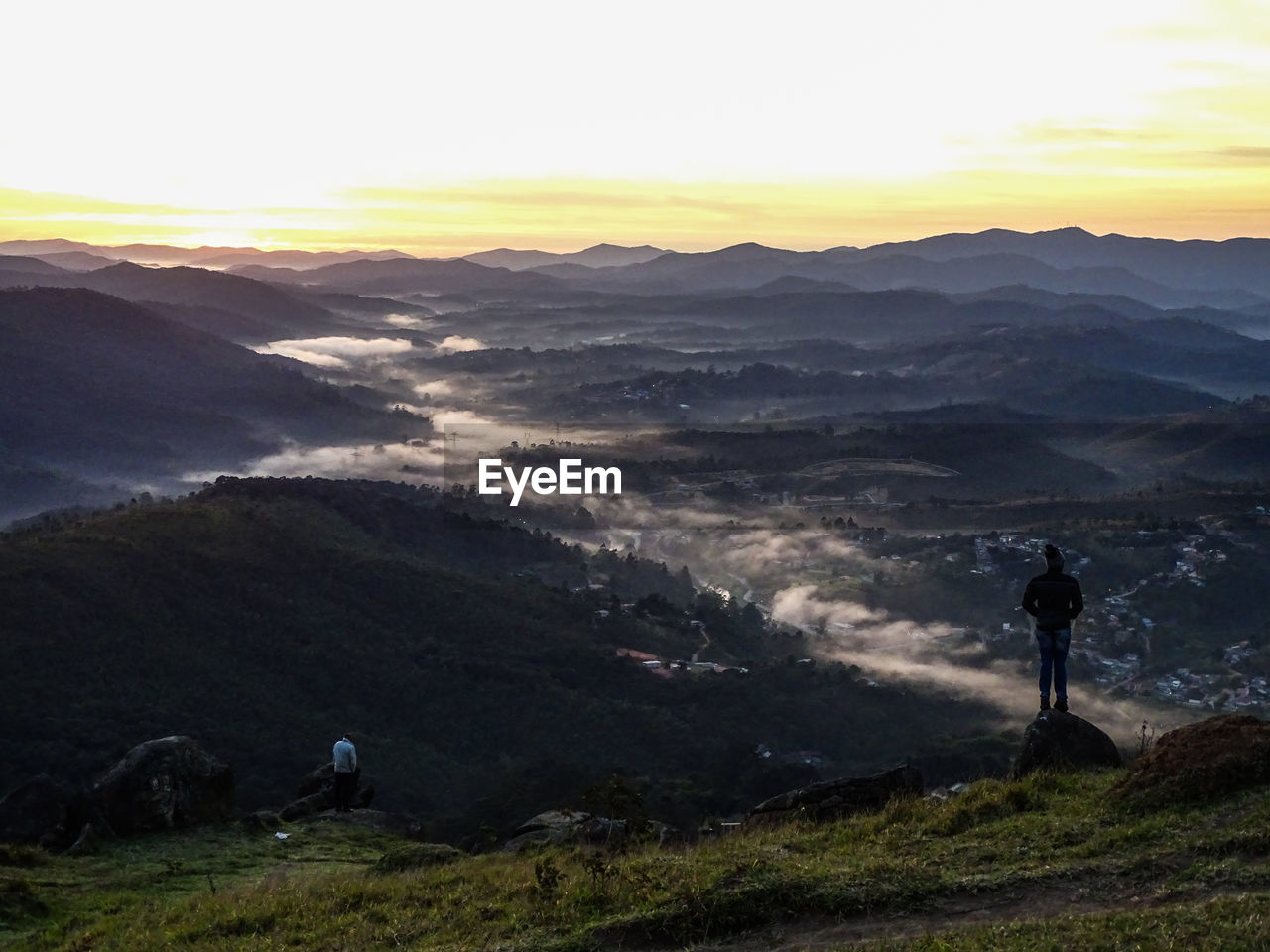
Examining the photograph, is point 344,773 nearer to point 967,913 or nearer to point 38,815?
point 38,815

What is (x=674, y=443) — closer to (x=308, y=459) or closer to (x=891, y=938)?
(x=308, y=459)

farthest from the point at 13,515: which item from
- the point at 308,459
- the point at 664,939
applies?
the point at 664,939

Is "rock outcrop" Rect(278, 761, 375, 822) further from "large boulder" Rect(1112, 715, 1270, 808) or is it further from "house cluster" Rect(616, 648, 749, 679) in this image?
"house cluster" Rect(616, 648, 749, 679)

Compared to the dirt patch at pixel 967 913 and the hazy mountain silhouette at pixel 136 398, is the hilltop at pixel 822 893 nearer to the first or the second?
the dirt patch at pixel 967 913

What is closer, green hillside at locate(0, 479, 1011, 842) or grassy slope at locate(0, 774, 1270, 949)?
grassy slope at locate(0, 774, 1270, 949)

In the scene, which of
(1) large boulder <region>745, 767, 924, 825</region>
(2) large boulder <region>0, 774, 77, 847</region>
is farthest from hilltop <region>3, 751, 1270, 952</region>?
(2) large boulder <region>0, 774, 77, 847</region>

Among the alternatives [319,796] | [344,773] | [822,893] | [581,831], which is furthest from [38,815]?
[822,893]
